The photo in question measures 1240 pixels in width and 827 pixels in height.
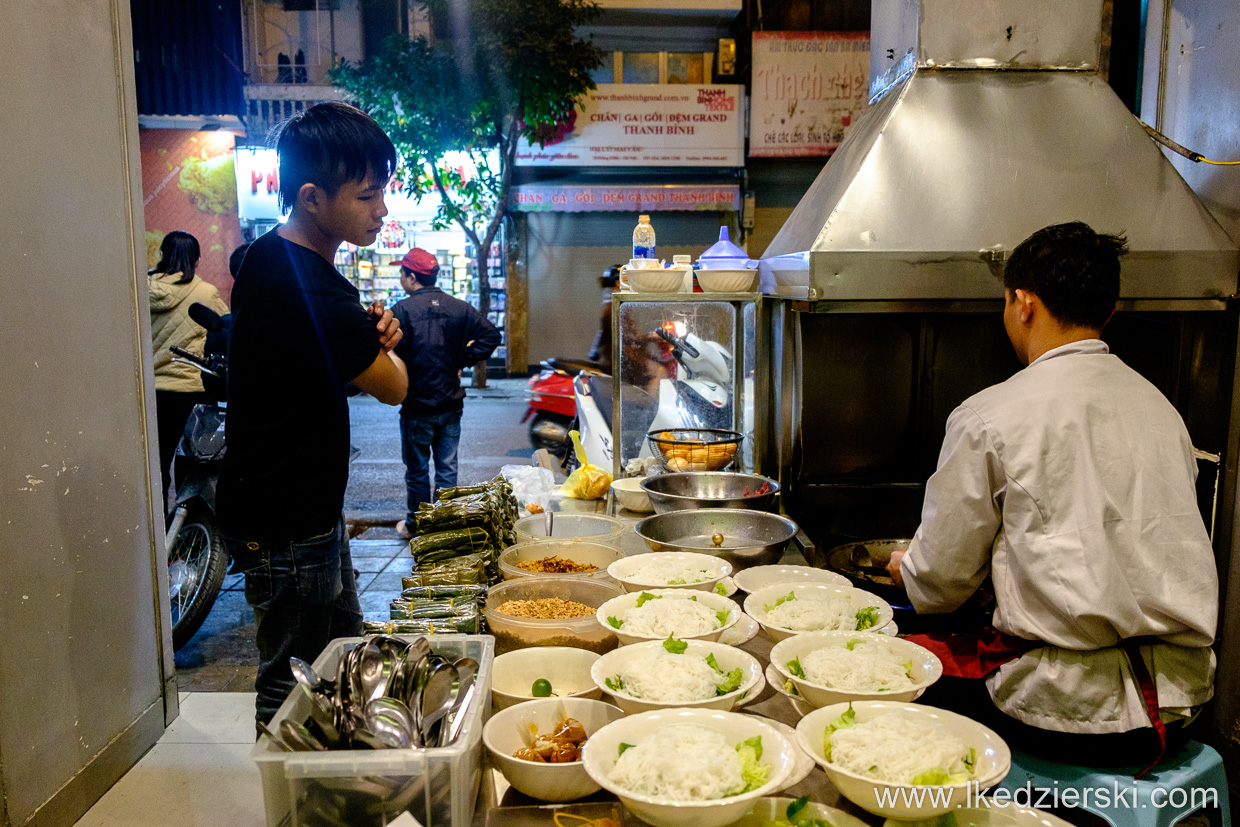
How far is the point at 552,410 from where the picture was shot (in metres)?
7.49

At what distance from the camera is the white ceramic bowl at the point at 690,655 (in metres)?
1.59

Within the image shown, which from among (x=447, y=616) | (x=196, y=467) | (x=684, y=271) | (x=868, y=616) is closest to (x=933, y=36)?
A: (x=684, y=271)

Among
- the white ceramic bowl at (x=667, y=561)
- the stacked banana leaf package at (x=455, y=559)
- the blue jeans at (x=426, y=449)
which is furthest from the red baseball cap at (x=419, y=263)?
the white ceramic bowl at (x=667, y=561)

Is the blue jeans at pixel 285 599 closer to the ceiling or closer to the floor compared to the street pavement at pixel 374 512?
closer to the ceiling

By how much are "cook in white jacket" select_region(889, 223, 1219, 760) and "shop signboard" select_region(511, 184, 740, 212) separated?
11.8 meters

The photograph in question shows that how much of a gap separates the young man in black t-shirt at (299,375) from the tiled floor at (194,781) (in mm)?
400

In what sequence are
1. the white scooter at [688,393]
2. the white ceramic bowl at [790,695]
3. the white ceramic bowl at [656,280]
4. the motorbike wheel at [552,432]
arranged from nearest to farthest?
the white ceramic bowl at [790,695]
the white ceramic bowl at [656,280]
the white scooter at [688,393]
the motorbike wheel at [552,432]

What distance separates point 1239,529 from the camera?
3.10 metres

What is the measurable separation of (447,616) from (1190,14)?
377 cm

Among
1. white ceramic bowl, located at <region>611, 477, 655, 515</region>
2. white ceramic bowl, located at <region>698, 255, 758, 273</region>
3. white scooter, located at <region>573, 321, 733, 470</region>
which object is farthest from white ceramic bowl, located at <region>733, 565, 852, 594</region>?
white ceramic bowl, located at <region>698, 255, 758, 273</region>

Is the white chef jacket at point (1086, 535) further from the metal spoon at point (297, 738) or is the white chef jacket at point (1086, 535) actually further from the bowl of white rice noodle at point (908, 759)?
the metal spoon at point (297, 738)

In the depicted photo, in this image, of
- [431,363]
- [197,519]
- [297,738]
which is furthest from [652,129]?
[297,738]

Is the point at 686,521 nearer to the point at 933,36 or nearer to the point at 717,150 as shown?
the point at 933,36

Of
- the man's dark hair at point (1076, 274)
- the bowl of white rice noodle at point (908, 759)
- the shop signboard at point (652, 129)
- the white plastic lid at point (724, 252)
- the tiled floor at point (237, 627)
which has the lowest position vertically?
the tiled floor at point (237, 627)
